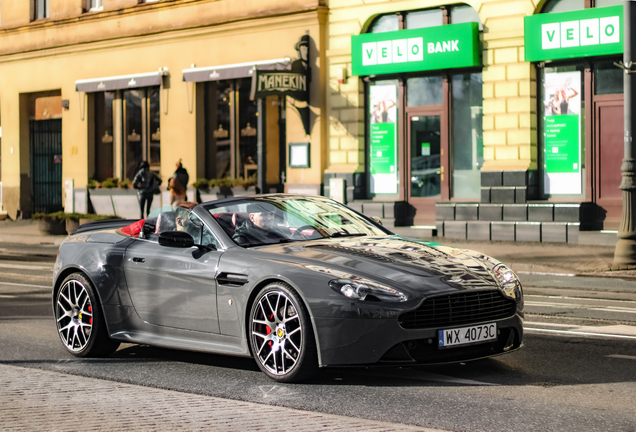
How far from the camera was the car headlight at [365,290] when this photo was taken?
239 inches

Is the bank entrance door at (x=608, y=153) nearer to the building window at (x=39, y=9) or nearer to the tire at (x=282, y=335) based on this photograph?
the tire at (x=282, y=335)

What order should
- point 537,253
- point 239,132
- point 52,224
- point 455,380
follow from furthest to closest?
point 239,132, point 52,224, point 537,253, point 455,380

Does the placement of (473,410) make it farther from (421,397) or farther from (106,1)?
(106,1)

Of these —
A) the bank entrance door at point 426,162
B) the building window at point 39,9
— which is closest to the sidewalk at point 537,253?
the bank entrance door at point 426,162

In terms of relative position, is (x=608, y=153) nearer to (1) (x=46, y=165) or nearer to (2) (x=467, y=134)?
(2) (x=467, y=134)

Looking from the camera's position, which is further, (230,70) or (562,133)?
(230,70)

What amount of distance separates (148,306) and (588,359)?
3406 millimetres

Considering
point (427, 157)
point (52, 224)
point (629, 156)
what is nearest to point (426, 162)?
point (427, 157)

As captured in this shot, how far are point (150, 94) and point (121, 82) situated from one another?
92 centimetres

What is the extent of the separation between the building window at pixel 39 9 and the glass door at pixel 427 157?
48.5ft

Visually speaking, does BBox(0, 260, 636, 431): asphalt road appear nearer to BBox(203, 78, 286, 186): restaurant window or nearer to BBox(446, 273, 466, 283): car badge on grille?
BBox(446, 273, 466, 283): car badge on grille

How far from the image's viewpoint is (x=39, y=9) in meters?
31.4

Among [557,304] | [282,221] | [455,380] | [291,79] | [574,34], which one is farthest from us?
[291,79]

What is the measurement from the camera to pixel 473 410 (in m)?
5.61
